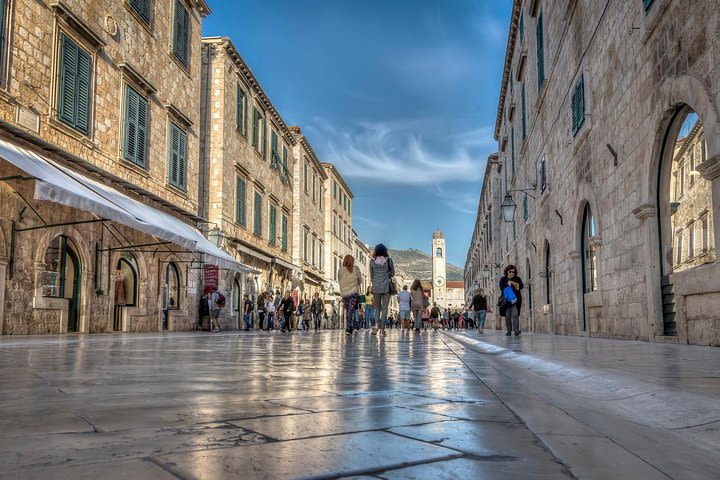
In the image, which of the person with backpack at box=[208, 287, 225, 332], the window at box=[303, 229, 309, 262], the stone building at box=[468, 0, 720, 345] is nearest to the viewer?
the stone building at box=[468, 0, 720, 345]

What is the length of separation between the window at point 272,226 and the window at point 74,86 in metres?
16.5

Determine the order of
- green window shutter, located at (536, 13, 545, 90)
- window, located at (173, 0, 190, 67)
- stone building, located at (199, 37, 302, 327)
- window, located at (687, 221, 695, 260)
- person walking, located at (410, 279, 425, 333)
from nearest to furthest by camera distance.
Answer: window, located at (687, 221, 695, 260)
green window shutter, located at (536, 13, 545, 90)
person walking, located at (410, 279, 425, 333)
window, located at (173, 0, 190, 67)
stone building, located at (199, 37, 302, 327)

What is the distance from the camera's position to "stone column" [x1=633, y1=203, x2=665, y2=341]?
8.41m

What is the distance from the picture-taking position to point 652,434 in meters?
2.30

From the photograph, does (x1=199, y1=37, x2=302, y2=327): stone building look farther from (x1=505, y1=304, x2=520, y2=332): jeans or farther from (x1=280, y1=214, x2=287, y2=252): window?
(x1=505, y1=304, x2=520, y2=332): jeans

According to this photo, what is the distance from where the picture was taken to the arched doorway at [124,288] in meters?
16.7

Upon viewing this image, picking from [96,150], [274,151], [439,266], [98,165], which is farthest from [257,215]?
[439,266]

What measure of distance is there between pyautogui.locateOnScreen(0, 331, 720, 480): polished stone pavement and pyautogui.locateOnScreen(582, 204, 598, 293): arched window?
8.27 m

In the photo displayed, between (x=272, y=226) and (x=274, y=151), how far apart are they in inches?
156

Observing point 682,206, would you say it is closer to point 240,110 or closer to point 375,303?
point 375,303

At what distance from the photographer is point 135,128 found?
55.8 feet

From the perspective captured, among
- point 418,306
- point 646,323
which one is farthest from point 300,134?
Answer: point 646,323

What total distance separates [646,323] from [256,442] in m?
8.13

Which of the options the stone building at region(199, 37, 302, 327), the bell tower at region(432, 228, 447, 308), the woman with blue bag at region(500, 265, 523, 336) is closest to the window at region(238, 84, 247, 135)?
the stone building at region(199, 37, 302, 327)
